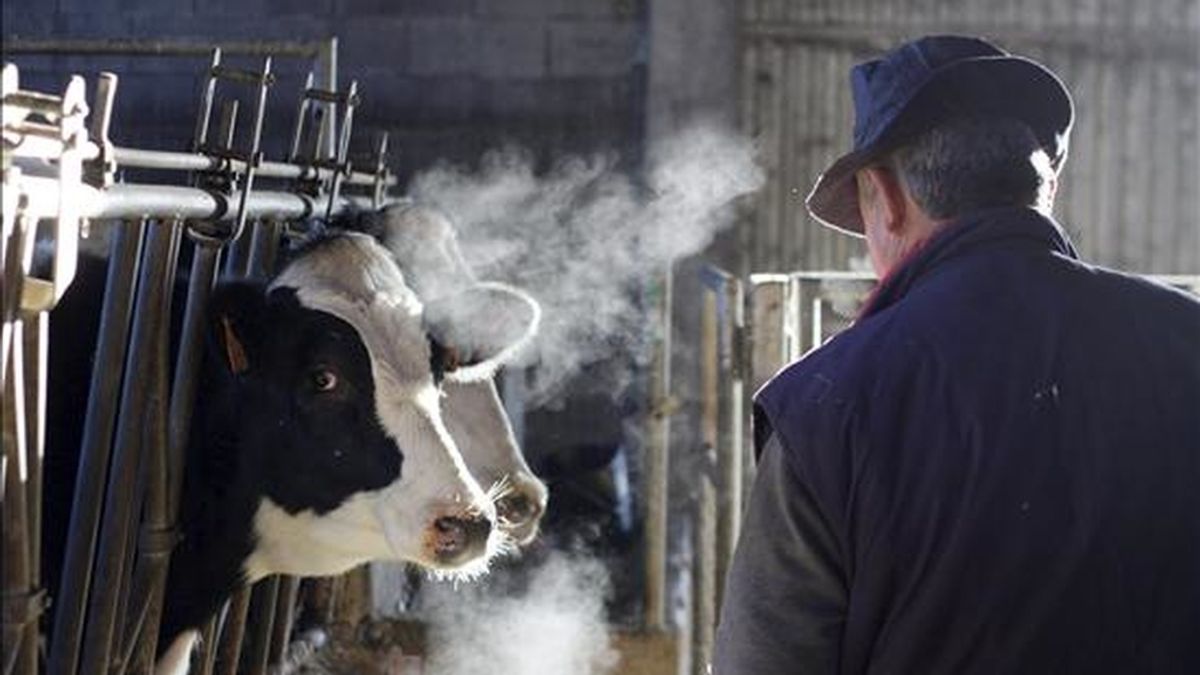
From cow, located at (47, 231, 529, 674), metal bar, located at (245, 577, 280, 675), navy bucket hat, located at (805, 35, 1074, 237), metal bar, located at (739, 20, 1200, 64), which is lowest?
metal bar, located at (245, 577, 280, 675)

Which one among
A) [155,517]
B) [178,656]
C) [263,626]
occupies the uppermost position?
[155,517]

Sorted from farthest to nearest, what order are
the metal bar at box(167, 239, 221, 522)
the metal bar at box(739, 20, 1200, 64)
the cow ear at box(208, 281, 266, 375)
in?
the metal bar at box(739, 20, 1200, 64), the cow ear at box(208, 281, 266, 375), the metal bar at box(167, 239, 221, 522)

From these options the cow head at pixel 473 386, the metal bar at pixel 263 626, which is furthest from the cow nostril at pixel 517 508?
the metal bar at pixel 263 626

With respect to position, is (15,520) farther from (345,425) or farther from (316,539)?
(316,539)

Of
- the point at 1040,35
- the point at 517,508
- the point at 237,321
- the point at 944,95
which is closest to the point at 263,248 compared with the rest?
the point at 237,321

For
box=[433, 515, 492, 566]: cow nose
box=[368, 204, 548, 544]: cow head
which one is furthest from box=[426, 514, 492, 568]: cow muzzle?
box=[368, 204, 548, 544]: cow head

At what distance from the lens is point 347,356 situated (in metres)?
3.70

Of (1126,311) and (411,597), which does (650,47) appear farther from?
(1126,311)

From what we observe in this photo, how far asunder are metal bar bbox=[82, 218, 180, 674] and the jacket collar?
146 cm

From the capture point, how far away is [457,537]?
3615mm

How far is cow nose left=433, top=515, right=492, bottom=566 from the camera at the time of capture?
3.61 metres

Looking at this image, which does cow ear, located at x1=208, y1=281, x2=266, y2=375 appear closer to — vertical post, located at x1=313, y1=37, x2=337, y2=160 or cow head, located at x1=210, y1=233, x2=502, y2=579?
cow head, located at x1=210, y1=233, x2=502, y2=579

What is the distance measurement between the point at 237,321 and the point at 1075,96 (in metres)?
6.29

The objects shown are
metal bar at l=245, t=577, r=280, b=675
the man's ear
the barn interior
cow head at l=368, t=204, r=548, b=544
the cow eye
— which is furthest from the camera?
the barn interior
